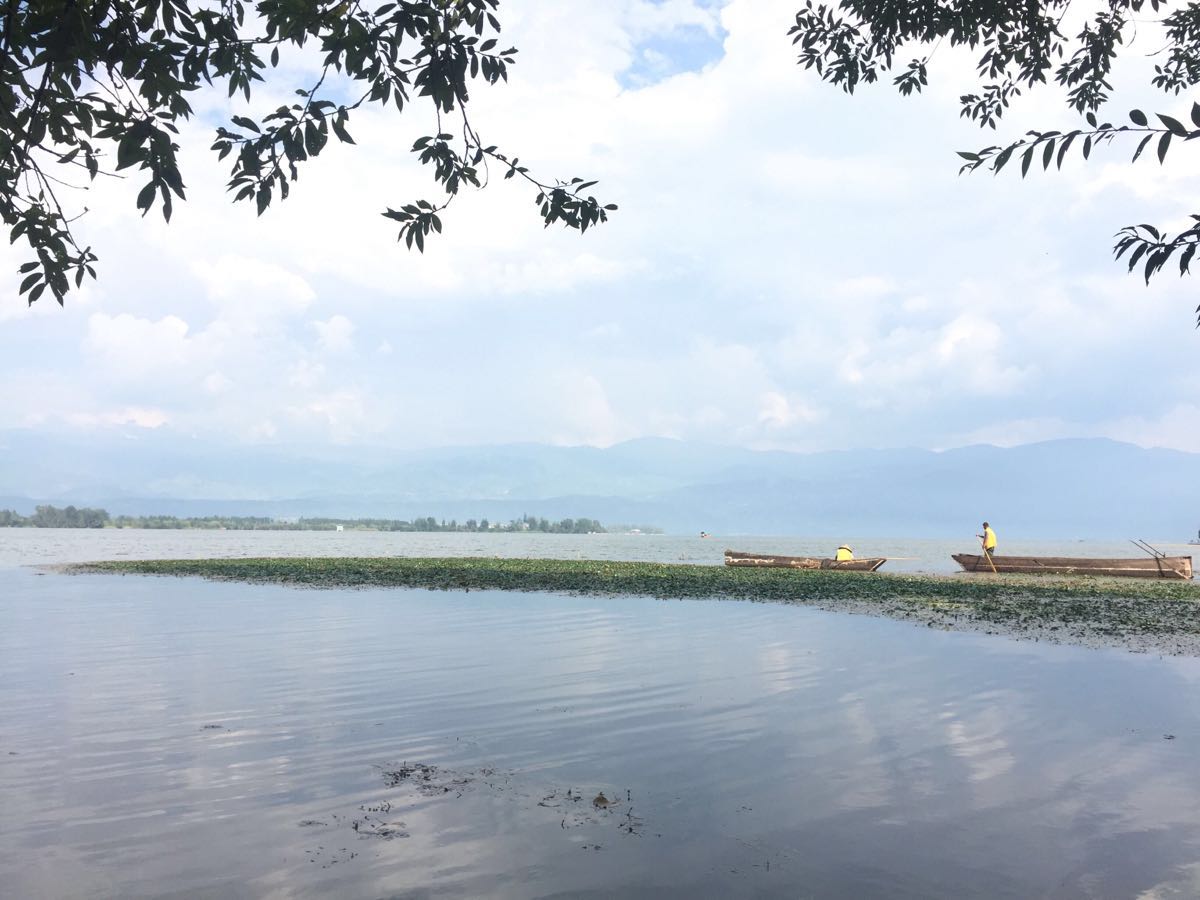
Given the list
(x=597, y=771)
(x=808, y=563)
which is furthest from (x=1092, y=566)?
(x=597, y=771)

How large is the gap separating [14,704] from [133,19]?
11336 millimetres

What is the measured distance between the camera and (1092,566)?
149ft

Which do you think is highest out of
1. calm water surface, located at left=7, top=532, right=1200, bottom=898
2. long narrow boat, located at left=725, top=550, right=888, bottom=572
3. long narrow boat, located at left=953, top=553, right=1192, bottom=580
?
long narrow boat, located at left=953, top=553, right=1192, bottom=580

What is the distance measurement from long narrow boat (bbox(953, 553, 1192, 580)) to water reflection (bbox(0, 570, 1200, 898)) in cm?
2990

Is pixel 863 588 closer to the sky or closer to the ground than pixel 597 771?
closer to the sky

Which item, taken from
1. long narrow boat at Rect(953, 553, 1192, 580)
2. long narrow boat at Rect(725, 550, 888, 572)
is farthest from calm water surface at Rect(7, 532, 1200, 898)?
long narrow boat at Rect(953, 553, 1192, 580)

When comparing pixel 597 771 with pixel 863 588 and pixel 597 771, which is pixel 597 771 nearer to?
pixel 597 771

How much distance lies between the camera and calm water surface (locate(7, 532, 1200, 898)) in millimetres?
6703

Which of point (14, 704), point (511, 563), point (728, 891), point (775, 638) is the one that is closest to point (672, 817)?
point (728, 891)

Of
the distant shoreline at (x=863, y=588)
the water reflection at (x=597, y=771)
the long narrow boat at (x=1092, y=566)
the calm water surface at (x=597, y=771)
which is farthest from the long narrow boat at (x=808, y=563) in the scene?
the calm water surface at (x=597, y=771)

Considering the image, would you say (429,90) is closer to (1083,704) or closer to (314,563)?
(1083,704)

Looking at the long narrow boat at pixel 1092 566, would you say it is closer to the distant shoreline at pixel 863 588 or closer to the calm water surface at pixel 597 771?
the distant shoreline at pixel 863 588

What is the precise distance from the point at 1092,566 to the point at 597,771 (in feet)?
145

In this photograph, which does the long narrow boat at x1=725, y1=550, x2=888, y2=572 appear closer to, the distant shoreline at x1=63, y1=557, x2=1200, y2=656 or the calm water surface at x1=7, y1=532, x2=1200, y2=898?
the distant shoreline at x1=63, y1=557, x2=1200, y2=656
